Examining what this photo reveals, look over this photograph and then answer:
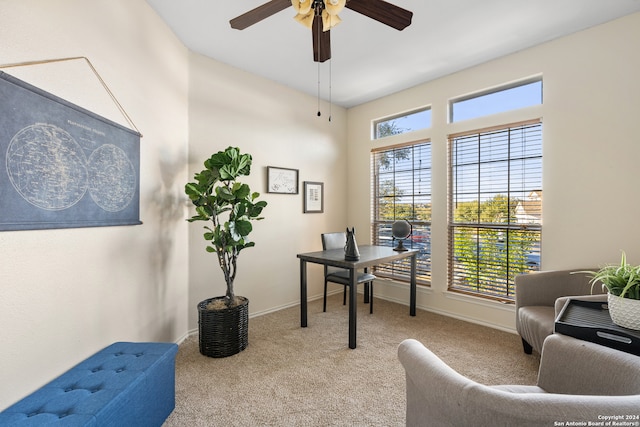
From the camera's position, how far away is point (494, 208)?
3.20m

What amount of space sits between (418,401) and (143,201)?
228 cm

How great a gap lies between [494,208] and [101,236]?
3581 mm

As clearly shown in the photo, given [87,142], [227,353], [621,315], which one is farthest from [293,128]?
[621,315]

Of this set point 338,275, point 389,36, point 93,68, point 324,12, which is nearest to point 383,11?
point 324,12

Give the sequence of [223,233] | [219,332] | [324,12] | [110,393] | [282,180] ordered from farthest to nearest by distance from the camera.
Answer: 1. [282,180]
2. [223,233]
3. [219,332]
4. [324,12]
5. [110,393]

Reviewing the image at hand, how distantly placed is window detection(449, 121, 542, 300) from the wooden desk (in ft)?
1.94

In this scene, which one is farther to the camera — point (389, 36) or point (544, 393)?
point (389, 36)

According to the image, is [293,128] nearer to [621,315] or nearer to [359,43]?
[359,43]

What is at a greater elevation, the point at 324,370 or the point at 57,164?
the point at 57,164

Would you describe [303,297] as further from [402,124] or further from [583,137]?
[583,137]

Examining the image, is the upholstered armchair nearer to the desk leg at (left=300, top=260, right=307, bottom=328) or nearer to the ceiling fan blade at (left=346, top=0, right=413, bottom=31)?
the desk leg at (left=300, top=260, right=307, bottom=328)

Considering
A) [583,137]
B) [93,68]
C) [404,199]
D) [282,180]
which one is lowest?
[404,199]

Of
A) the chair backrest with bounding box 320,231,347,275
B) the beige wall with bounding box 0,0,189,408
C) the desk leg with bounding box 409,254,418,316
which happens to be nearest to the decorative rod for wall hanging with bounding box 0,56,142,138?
the beige wall with bounding box 0,0,189,408

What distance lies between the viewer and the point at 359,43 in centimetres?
285
